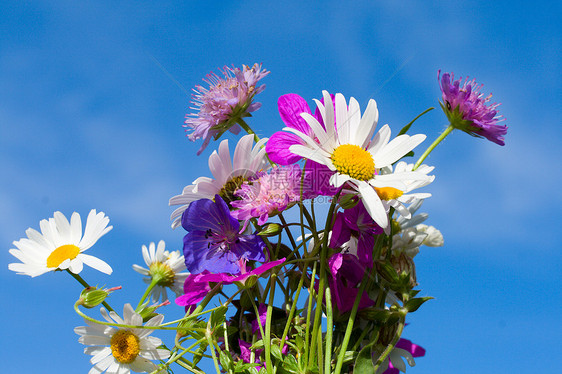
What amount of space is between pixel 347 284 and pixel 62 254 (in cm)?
46

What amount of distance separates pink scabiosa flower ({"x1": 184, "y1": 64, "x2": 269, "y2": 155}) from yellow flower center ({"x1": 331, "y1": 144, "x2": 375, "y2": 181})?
0.77ft

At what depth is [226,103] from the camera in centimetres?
89

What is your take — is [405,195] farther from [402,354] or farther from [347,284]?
[402,354]

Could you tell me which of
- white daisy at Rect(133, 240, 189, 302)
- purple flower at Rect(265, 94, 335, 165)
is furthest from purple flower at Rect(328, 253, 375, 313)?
white daisy at Rect(133, 240, 189, 302)

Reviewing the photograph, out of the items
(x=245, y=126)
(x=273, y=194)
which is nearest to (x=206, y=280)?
(x=273, y=194)

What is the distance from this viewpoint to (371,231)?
82cm

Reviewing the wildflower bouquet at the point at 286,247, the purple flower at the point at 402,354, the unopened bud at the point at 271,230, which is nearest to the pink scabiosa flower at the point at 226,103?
the wildflower bouquet at the point at 286,247

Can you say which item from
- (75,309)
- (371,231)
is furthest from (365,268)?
(75,309)

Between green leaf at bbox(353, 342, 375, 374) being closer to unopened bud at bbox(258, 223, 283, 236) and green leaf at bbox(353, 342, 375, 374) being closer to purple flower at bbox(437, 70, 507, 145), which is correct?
unopened bud at bbox(258, 223, 283, 236)

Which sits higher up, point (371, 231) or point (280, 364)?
point (371, 231)

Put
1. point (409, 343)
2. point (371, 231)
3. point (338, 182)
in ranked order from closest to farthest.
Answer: point (338, 182) < point (371, 231) < point (409, 343)

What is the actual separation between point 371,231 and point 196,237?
0.28 m

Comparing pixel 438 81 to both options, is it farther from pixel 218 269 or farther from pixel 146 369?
pixel 146 369

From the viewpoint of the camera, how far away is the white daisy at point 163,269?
3.63ft
